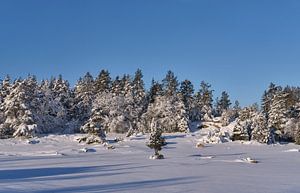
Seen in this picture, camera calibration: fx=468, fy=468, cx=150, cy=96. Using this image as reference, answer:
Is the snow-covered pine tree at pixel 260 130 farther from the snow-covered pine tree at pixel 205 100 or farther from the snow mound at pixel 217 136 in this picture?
the snow-covered pine tree at pixel 205 100

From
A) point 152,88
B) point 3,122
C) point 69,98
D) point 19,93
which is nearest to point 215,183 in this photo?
point 19,93

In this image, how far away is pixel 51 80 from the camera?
10756 centimetres

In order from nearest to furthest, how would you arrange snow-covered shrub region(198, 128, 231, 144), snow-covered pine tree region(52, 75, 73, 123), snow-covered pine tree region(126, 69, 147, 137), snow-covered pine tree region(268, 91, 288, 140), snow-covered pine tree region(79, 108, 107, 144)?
snow-covered pine tree region(79, 108, 107, 144) → snow-covered shrub region(198, 128, 231, 144) → snow-covered pine tree region(268, 91, 288, 140) → snow-covered pine tree region(52, 75, 73, 123) → snow-covered pine tree region(126, 69, 147, 137)

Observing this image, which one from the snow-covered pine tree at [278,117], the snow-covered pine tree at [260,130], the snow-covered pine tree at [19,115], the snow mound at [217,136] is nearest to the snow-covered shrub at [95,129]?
the snow-covered pine tree at [19,115]

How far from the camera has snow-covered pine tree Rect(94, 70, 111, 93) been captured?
106 metres

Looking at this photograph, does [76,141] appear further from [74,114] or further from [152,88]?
[152,88]

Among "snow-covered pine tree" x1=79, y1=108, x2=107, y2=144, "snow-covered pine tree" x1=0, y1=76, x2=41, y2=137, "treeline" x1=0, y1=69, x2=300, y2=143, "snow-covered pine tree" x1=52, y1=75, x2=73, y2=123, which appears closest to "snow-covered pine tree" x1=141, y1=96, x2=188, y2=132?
"treeline" x1=0, y1=69, x2=300, y2=143

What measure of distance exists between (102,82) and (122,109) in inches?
741

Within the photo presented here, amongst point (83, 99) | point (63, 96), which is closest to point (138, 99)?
point (83, 99)

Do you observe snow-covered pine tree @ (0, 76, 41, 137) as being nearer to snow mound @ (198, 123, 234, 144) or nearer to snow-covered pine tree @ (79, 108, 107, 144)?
A: snow-covered pine tree @ (79, 108, 107, 144)

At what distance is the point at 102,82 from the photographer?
10700cm

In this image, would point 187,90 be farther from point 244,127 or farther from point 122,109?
point 244,127

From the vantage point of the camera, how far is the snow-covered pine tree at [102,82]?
347ft

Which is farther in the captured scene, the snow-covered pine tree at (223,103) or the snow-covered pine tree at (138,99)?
the snow-covered pine tree at (223,103)
